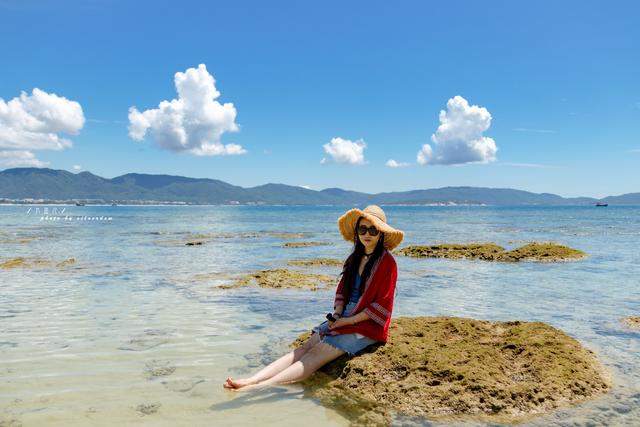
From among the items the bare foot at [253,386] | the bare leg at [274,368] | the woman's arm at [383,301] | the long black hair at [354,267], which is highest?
the long black hair at [354,267]

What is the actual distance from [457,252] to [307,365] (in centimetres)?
2142

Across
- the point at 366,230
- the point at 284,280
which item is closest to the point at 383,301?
the point at 366,230

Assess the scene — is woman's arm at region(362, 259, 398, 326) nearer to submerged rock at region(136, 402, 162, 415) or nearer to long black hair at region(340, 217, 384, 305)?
long black hair at region(340, 217, 384, 305)

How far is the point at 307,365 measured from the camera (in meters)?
7.44

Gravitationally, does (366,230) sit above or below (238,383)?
above

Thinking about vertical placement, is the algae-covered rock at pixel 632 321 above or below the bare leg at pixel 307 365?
below

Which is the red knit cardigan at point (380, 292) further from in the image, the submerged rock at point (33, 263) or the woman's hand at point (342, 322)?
the submerged rock at point (33, 263)

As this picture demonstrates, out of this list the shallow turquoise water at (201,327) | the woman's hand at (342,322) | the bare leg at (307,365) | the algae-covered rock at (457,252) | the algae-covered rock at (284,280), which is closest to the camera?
the shallow turquoise water at (201,327)

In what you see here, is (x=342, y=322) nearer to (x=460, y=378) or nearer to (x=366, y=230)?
(x=366, y=230)

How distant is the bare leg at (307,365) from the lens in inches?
282

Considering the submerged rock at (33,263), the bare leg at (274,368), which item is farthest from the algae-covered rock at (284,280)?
the submerged rock at (33,263)

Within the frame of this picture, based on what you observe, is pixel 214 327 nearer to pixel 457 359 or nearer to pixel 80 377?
pixel 80 377

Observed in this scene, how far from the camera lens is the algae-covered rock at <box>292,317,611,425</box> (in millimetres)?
6555

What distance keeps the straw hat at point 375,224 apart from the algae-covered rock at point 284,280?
29.3 feet
